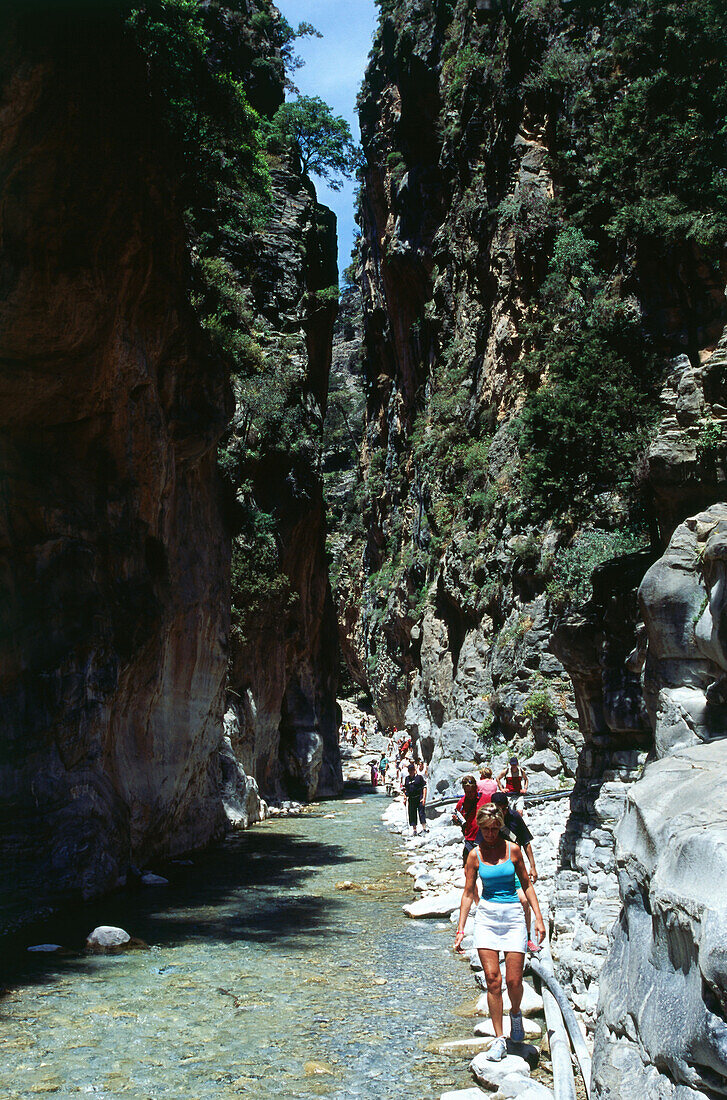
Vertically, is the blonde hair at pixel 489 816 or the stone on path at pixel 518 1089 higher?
the blonde hair at pixel 489 816

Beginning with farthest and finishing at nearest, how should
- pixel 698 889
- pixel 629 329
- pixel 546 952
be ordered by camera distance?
1. pixel 629 329
2. pixel 546 952
3. pixel 698 889

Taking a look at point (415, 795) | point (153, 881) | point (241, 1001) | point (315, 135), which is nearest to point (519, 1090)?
point (241, 1001)

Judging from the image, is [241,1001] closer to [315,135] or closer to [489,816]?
[489,816]

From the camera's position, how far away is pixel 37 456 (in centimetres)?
1227

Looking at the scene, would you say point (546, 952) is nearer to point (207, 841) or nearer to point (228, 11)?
point (207, 841)

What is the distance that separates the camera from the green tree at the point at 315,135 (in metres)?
32.1

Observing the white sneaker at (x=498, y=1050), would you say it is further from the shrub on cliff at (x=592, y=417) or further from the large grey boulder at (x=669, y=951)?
the shrub on cliff at (x=592, y=417)

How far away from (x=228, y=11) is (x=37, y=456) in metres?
23.6

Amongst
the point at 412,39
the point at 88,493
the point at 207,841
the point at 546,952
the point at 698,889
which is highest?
the point at 412,39

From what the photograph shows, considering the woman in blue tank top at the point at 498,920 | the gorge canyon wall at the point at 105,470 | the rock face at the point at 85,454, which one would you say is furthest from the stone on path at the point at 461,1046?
the rock face at the point at 85,454

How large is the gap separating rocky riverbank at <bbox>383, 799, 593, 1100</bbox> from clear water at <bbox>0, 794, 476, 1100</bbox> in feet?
0.72

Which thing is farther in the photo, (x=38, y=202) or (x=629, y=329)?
(x=629, y=329)

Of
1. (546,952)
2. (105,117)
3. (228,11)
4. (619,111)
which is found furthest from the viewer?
(228,11)

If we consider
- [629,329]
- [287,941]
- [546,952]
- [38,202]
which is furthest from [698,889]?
[629,329]
